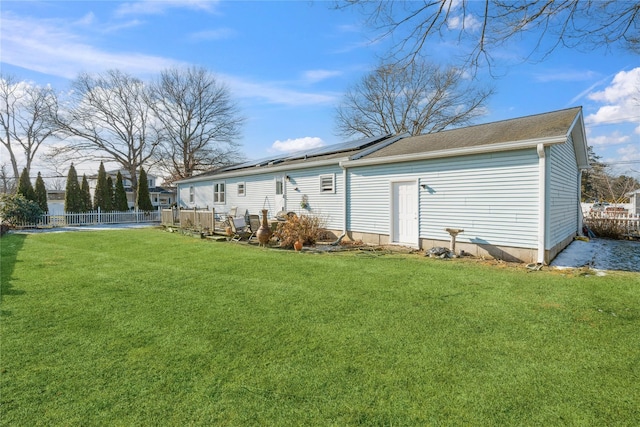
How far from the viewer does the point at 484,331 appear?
359 centimetres

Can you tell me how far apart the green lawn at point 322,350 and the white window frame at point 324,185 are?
18.8 feet

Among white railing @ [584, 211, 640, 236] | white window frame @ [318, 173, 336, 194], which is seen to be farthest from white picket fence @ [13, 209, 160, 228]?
white railing @ [584, 211, 640, 236]

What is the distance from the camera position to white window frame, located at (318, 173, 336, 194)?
448 inches

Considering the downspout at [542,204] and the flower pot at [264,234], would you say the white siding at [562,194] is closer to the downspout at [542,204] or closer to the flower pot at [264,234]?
the downspout at [542,204]

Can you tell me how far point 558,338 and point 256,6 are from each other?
20.9 ft

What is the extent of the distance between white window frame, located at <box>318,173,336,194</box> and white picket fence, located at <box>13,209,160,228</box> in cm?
1500

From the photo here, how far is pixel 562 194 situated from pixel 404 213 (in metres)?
4.17

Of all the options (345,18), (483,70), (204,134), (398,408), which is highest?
(204,134)

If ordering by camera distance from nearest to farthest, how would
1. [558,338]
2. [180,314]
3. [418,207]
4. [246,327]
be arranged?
1. [558,338]
2. [246,327]
3. [180,314]
4. [418,207]

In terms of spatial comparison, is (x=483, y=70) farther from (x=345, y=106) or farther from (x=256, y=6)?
(x=345, y=106)

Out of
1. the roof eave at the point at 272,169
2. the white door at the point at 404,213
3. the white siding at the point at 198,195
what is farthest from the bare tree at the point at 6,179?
the white door at the point at 404,213

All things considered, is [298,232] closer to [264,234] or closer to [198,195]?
[264,234]

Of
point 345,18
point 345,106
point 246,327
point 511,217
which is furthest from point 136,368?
point 345,106

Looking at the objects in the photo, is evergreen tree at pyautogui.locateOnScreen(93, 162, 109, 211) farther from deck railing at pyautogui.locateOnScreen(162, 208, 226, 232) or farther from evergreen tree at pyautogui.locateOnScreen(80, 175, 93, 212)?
deck railing at pyautogui.locateOnScreen(162, 208, 226, 232)
